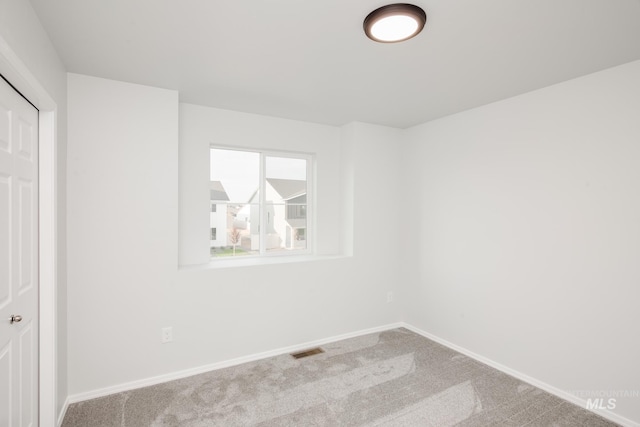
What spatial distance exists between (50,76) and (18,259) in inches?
44.9

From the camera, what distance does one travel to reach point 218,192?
340 cm

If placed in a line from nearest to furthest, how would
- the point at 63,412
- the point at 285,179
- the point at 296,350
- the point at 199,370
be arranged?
the point at 63,412
the point at 199,370
the point at 296,350
the point at 285,179

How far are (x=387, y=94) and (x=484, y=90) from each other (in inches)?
32.8

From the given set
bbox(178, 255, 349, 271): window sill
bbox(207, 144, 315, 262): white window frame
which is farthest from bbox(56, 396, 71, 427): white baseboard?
bbox(207, 144, 315, 262): white window frame

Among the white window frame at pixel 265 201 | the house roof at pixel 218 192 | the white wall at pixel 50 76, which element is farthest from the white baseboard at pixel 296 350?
the house roof at pixel 218 192

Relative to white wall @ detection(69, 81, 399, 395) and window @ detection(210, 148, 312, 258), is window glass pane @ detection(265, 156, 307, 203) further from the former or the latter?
white wall @ detection(69, 81, 399, 395)

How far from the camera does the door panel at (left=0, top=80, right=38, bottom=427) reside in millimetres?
1504

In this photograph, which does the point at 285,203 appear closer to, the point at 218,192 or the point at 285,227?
the point at 285,227

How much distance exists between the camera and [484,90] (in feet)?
8.93

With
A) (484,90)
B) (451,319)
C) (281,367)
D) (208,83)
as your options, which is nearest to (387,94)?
(484,90)

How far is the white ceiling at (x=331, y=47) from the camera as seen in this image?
1654mm

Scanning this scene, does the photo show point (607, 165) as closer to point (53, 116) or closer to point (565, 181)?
point (565, 181)

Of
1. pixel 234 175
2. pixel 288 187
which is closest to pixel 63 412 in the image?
pixel 234 175

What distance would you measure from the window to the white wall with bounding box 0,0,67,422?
1.33 meters
